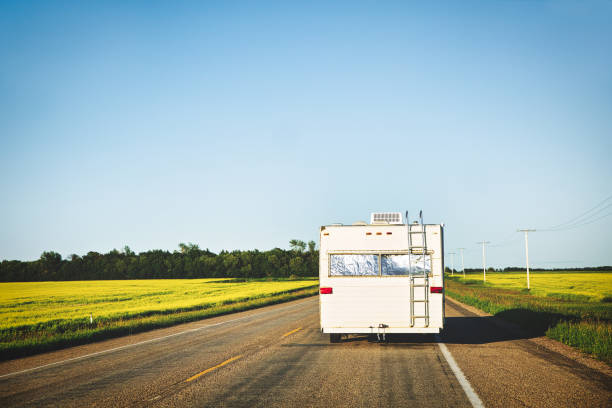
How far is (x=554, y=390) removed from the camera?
24.1 ft

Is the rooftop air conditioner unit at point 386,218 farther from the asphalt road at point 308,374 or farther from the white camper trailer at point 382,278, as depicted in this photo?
the asphalt road at point 308,374

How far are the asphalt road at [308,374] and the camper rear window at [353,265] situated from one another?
6.46 feet

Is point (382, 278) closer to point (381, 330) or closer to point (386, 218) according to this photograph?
point (381, 330)

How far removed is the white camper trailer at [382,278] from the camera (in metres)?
11.5

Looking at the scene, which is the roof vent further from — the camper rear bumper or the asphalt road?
the asphalt road

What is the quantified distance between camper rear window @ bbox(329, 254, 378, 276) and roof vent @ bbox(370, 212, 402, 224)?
125 cm

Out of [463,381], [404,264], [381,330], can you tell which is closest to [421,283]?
[404,264]

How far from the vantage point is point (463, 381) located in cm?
799

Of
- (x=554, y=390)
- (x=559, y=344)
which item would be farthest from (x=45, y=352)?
(x=559, y=344)

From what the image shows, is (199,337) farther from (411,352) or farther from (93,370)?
(411,352)

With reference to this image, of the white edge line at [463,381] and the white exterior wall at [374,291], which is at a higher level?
the white exterior wall at [374,291]

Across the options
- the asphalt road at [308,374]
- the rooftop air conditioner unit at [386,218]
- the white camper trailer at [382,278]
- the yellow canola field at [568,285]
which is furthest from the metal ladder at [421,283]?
the yellow canola field at [568,285]

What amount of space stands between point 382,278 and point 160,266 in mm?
100570

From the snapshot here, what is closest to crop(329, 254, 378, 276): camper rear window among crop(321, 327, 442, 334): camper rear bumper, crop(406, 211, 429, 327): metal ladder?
crop(406, 211, 429, 327): metal ladder
